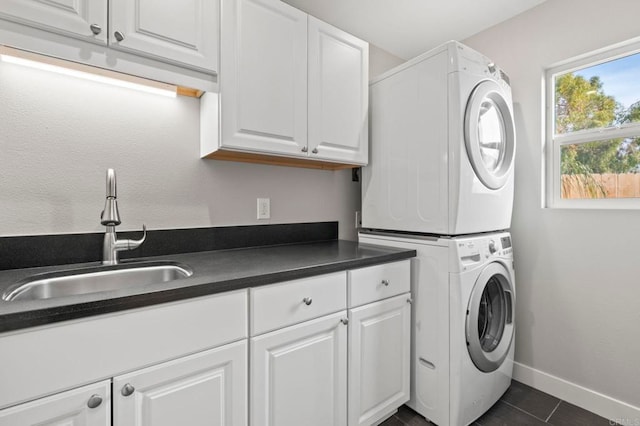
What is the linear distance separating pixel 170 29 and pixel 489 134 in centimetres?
170

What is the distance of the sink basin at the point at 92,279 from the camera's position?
1.10 m

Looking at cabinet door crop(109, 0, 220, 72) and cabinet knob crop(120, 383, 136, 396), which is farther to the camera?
cabinet door crop(109, 0, 220, 72)

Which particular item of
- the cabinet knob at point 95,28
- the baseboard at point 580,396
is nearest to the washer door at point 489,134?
the baseboard at point 580,396

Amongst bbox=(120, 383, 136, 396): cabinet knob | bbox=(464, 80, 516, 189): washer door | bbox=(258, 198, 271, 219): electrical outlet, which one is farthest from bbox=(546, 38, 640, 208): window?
bbox=(120, 383, 136, 396): cabinet knob

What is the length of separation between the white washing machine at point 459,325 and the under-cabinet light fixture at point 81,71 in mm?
1521

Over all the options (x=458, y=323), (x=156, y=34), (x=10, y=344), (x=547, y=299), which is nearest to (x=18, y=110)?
(x=156, y=34)

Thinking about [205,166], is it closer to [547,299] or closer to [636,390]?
[547,299]

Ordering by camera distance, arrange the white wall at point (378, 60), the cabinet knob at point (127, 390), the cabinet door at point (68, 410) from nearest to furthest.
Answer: the cabinet door at point (68, 410) < the cabinet knob at point (127, 390) < the white wall at point (378, 60)

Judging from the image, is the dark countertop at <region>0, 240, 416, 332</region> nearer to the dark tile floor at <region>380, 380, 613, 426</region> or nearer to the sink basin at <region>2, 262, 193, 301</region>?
the sink basin at <region>2, 262, 193, 301</region>

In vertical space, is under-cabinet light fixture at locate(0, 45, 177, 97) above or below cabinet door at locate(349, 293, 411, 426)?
above

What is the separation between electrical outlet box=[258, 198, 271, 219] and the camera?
6.18ft

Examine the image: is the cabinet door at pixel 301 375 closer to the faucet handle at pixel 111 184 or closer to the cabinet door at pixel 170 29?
the faucet handle at pixel 111 184

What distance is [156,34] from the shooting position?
1.23 metres

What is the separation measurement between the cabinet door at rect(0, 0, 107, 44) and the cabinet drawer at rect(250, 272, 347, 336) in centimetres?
111
